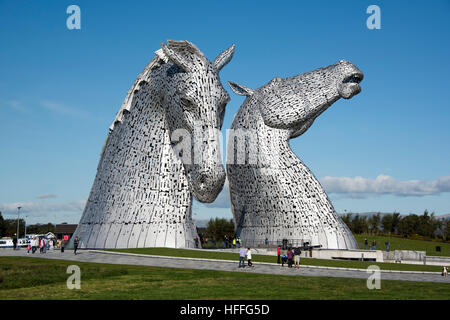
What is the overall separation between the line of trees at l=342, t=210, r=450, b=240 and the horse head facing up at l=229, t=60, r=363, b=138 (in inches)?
1314

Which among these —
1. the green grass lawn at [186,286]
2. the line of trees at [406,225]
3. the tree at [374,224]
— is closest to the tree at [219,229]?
the line of trees at [406,225]

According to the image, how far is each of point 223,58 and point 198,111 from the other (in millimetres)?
2712

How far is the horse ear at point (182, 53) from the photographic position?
15.5m

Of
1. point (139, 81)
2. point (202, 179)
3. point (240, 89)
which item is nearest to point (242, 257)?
point (202, 179)

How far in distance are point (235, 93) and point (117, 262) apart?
14375 mm

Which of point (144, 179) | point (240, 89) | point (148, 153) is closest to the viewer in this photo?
point (144, 179)

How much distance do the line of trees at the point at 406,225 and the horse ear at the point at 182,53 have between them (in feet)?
143

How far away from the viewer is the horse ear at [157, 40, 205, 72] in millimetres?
15455

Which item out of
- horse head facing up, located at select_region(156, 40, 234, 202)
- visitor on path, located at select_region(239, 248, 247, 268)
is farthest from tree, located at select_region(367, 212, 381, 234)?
horse head facing up, located at select_region(156, 40, 234, 202)

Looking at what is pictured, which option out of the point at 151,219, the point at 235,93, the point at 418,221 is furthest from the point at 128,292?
the point at 418,221

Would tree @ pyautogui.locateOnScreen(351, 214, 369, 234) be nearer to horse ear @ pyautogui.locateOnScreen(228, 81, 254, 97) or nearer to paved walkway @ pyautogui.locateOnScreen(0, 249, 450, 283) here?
horse ear @ pyautogui.locateOnScreen(228, 81, 254, 97)

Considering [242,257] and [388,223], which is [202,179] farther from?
[388,223]

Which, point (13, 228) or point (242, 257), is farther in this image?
point (13, 228)

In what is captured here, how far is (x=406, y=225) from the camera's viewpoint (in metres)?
56.9
